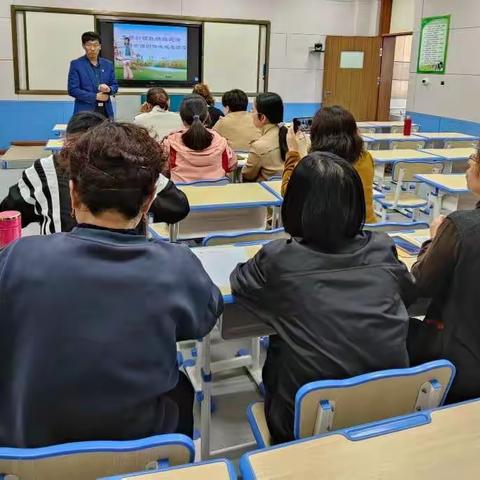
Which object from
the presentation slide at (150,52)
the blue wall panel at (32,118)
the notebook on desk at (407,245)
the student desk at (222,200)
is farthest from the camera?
the presentation slide at (150,52)

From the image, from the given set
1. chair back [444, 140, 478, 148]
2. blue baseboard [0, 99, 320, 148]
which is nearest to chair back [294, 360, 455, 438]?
chair back [444, 140, 478, 148]

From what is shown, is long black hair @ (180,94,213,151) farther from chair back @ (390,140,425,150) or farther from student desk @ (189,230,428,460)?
chair back @ (390,140,425,150)

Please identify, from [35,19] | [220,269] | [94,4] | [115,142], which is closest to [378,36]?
[94,4]

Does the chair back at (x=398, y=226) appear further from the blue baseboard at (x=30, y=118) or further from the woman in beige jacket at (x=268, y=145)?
the blue baseboard at (x=30, y=118)

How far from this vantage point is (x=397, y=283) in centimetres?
146

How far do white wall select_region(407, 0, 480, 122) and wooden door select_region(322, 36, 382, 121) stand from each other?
1.15 metres

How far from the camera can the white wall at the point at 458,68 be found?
6891 millimetres

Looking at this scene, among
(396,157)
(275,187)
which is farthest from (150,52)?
(275,187)

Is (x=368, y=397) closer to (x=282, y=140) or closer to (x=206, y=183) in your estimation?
(x=206, y=183)

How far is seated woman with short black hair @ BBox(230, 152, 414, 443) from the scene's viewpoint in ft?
4.50

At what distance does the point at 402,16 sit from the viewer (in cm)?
896

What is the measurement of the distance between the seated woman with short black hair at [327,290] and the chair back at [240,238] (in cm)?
86

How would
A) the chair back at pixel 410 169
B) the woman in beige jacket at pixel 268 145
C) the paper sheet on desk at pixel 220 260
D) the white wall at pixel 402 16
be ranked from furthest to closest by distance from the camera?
the white wall at pixel 402 16
the chair back at pixel 410 169
the woman in beige jacket at pixel 268 145
the paper sheet on desk at pixel 220 260

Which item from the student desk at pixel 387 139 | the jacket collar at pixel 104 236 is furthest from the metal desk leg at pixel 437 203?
the jacket collar at pixel 104 236
